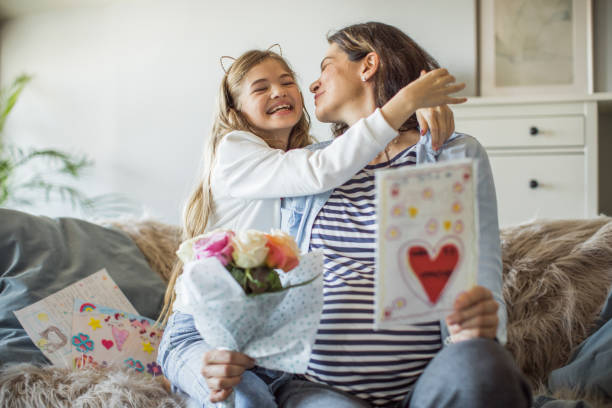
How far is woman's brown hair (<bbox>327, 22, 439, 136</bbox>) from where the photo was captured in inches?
51.4

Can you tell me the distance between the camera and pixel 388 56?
1.31 metres

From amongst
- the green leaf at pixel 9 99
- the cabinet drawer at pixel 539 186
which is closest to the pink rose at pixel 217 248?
the cabinet drawer at pixel 539 186

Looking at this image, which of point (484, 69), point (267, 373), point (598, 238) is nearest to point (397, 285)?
point (267, 373)

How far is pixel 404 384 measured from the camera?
0.97m

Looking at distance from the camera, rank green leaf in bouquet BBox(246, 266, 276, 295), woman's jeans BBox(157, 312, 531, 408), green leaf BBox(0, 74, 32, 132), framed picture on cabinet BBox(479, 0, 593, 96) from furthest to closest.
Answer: green leaf BBox(0, 74, 32, 132), framed picture on cabinet BBox(479, 0, 593, 96), green leaf in bouquet BBox(246, 266, 276, 295), woman's jeans BBox(157, 312, 531, 408)

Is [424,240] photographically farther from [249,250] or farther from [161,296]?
[161,296]

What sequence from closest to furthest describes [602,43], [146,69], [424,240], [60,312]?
[424,240] < [60,312] < [602,43] < [146,69]

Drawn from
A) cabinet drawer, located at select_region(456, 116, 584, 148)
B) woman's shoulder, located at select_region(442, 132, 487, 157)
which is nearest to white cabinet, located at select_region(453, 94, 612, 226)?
cabinet drawer, located at select_region(456, 116, 584, 148)

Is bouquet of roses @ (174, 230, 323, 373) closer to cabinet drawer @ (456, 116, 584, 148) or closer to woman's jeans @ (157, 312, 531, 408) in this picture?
woman's jeans @ (157, 312, 531, 408)

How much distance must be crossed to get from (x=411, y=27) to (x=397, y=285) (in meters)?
2.60

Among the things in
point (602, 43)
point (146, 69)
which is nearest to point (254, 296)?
point (602, 43)

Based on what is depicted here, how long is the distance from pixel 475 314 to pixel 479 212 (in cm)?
29

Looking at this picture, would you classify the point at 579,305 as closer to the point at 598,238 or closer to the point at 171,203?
the point at 598,238

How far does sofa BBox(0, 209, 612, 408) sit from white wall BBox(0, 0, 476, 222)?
1.77 metres
